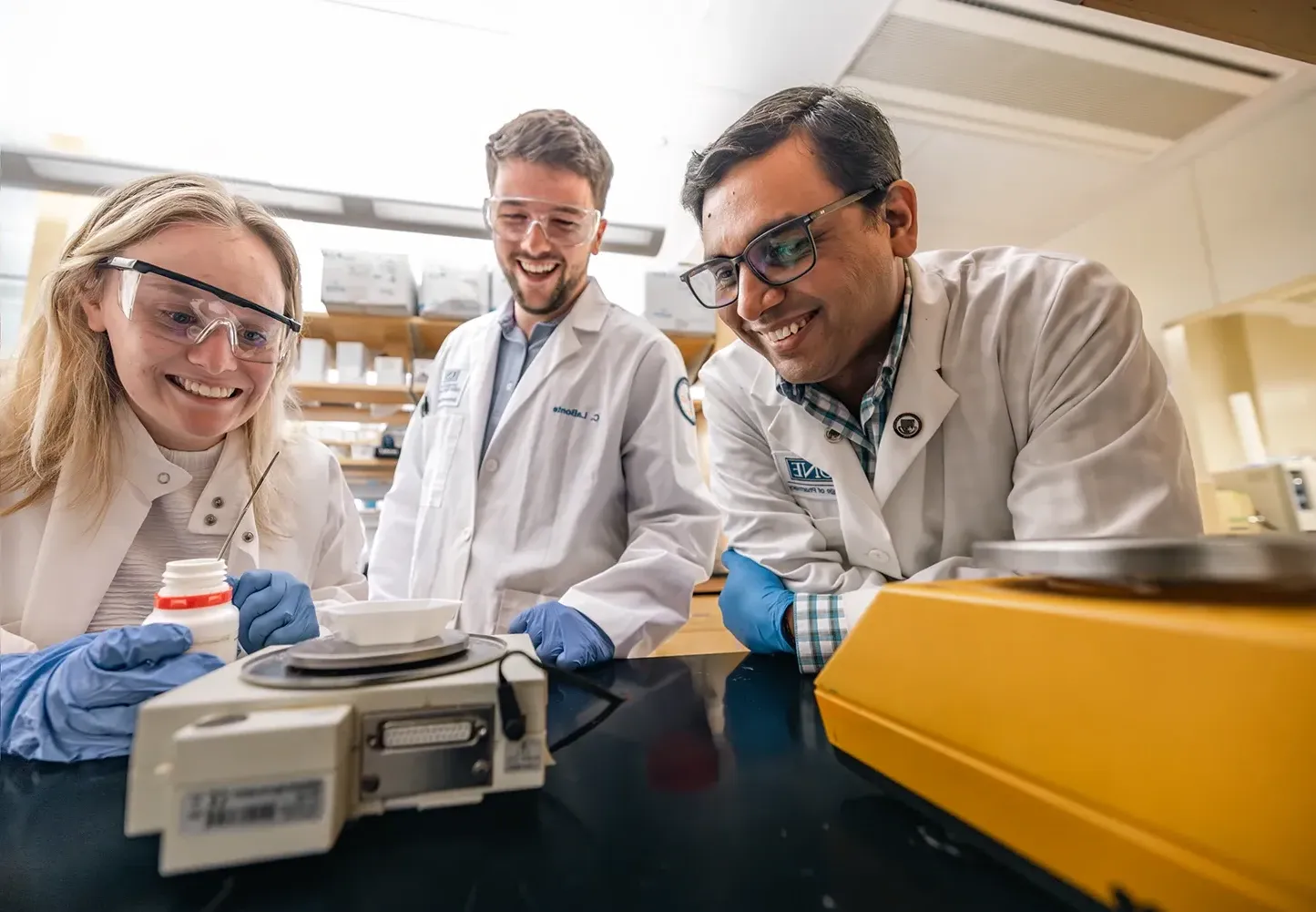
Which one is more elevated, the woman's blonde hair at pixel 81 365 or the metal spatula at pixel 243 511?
the woman's blonde hair at pixel 81 365

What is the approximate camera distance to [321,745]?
0.35 m

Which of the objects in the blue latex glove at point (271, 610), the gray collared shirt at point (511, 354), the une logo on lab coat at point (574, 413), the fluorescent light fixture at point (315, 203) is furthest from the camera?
the fluorescent light fixture at point (315, 203)

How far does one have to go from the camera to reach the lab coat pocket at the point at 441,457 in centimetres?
132

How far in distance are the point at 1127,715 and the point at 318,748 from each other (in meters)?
0.48

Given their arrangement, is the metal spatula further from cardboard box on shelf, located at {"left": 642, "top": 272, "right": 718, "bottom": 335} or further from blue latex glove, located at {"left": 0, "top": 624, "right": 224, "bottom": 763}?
cardboard box on shelf, located at {"left": 642, "top": 272, "right": 718, "bottom": 335}

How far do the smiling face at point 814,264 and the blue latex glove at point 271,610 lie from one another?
828 millimetres

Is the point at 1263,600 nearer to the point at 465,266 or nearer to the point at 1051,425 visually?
the point at 1051,425

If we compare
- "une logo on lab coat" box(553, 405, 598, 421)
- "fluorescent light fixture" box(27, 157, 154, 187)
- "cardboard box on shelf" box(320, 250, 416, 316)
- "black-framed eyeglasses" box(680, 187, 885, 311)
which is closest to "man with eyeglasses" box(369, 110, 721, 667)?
"une logo on lab coat" box(553, 405, 598, 421)

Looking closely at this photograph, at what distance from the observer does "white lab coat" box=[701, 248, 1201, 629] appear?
803mm

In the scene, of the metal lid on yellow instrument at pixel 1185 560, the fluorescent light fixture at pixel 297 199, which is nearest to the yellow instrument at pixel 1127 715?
the metal lid on yellow instrument at pixel 1185 560

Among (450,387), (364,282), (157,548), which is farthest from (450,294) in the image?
(157,548)

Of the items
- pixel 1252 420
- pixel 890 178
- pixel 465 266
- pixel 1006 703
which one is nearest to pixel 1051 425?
pixel 890 178

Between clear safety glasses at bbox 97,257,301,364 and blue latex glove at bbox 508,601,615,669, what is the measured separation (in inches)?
25.8

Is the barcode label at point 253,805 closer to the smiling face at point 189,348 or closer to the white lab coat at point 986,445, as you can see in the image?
the white lab coat at point 986,445
